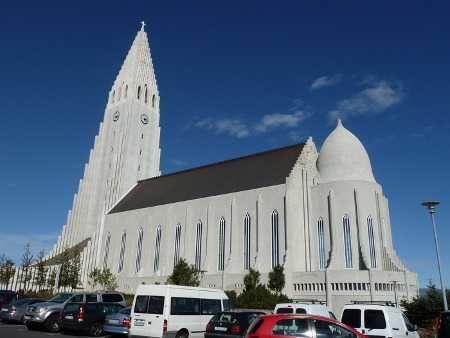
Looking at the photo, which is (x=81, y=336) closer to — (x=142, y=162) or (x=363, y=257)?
(x=363, y=257)

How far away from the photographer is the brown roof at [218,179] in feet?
149

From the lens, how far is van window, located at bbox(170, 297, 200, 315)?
14.8 metres

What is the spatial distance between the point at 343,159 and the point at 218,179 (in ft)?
50.9

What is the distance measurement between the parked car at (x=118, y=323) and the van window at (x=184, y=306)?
3367 mm

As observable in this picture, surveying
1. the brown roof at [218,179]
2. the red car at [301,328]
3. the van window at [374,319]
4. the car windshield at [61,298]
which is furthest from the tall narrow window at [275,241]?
the red car at [301,328]

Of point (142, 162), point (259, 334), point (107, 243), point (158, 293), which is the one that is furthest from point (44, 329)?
point (142, 162)

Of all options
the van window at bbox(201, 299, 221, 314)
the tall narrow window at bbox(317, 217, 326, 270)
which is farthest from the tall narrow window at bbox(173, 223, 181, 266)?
the van window at bbox(201, 299, 221, 314)

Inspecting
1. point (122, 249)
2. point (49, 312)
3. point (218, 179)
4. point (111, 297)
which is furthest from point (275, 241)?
point (49, 312)

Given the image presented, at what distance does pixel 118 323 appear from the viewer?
57.1ft

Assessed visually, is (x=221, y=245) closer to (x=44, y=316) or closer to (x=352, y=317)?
(x=44, y=316)

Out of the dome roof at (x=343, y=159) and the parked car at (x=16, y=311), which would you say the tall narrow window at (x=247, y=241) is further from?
the parked car at (x=16, y=311)

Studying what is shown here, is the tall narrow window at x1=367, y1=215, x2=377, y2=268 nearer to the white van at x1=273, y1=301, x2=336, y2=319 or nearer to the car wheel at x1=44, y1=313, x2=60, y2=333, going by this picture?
the white van at x1=273, y1=301, x2=336, y2=319

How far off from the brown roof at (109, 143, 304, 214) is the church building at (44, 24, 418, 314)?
0.17 metres

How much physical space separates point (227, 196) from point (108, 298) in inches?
1028
